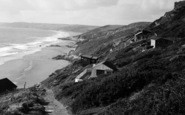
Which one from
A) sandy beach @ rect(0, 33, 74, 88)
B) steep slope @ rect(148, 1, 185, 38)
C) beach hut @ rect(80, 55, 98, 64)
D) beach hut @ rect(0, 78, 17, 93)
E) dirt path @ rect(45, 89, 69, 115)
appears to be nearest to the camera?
dirt path @ rect(45, 89, 69, 115)

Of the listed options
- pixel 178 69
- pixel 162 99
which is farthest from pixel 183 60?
pixel 162 99

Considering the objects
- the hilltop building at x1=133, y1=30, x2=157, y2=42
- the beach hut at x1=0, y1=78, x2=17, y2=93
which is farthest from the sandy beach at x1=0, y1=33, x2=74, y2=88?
the hilltop building at x1=133, y1=30, x2=157, y2=42

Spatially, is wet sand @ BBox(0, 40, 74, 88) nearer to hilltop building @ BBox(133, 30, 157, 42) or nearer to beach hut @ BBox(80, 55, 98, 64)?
beach hut @ BBox(80, 55, 98, 64)

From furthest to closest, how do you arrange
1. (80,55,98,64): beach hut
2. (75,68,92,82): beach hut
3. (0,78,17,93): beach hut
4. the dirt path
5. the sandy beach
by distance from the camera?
1. (80,55,98,64): beach hut
2. the sandy beach
3. (75,68,92,82): beach hut
4. (0,78,17,93): beach hut
5. the dirt path

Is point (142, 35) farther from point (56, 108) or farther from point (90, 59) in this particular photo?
point (56, 108)

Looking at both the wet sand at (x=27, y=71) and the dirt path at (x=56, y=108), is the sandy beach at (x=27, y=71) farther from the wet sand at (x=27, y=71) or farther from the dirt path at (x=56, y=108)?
the dirt path at (x=56, y=108)

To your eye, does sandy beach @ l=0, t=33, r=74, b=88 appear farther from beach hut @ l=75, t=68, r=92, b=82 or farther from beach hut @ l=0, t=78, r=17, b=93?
beach hut @ l=75, t=68, r=92, b=82

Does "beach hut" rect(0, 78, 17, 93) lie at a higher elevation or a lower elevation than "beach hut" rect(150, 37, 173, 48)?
lower

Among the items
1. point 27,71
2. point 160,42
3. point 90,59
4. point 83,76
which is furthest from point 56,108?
point 27,71

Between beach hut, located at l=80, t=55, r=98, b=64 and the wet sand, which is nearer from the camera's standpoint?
the wet sand

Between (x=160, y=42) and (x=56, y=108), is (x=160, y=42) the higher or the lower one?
the higher one

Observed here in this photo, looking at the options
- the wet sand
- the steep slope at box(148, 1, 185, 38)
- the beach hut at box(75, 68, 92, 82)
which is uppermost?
the steep slope at box(148, 1, 185, 38)
